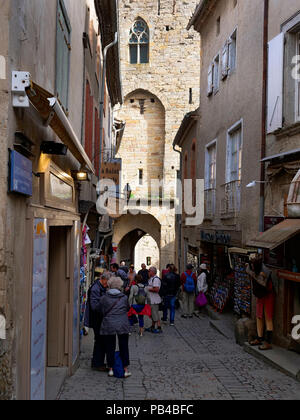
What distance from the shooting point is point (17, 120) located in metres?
4.04

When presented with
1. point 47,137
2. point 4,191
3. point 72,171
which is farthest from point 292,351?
point 4,191

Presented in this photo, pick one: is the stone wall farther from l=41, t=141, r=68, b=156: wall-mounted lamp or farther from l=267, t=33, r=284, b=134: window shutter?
l=267, t=33, r=284, b=134: window shutter

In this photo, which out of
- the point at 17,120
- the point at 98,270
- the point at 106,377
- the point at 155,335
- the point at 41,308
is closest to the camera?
the point at 17,120

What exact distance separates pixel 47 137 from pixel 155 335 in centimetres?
687

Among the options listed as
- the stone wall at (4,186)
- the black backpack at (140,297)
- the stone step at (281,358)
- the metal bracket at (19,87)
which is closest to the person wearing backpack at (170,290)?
the black backpack at (140,297)

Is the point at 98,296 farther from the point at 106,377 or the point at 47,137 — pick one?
the point at 47,137

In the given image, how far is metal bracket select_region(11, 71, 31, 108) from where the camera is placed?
386 cm

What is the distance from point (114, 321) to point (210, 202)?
329 inches

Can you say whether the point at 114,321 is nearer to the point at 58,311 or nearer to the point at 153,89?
the point at 58,311

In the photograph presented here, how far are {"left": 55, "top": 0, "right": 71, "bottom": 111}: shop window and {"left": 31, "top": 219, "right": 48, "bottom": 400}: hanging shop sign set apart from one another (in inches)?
87.7

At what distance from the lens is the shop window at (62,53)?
21.2 ft

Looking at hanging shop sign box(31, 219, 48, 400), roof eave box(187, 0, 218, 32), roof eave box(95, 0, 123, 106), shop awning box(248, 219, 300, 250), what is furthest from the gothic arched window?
hanging shop sign box(31, 219, 48, 400)

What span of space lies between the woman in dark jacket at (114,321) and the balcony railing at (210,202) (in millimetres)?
7567

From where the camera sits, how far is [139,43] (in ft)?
101
